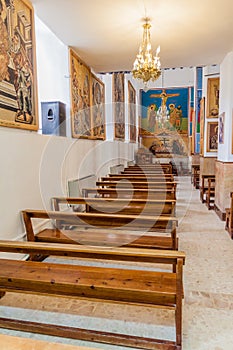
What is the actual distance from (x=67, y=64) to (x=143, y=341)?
4008mm

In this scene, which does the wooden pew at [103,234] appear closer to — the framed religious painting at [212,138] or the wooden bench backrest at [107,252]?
the wooden bench backrest at [107,252]

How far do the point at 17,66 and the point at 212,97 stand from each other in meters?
6.12

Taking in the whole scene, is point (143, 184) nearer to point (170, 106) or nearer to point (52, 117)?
point (52, 117)

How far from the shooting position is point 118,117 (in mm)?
8516

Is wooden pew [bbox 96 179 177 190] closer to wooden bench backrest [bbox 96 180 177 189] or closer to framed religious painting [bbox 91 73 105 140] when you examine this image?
wooden bench backrest [bbox 96 180 177 189]

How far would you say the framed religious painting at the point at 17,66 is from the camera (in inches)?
99.2

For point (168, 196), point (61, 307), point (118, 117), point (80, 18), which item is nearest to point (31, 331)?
point (61, 307)

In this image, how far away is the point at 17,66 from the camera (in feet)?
9.00

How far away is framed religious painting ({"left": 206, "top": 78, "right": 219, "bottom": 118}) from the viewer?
7373 mm

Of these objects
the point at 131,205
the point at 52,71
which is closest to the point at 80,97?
the point at 52,71

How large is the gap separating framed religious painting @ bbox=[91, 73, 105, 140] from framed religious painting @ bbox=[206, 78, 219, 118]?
3064 millimetres

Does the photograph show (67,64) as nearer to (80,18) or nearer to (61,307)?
(80,18)

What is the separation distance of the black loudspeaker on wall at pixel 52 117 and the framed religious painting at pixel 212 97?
16.0 ft

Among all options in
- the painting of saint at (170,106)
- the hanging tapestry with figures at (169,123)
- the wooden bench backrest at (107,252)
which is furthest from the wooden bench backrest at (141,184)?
the painting of saint at (170,106)
